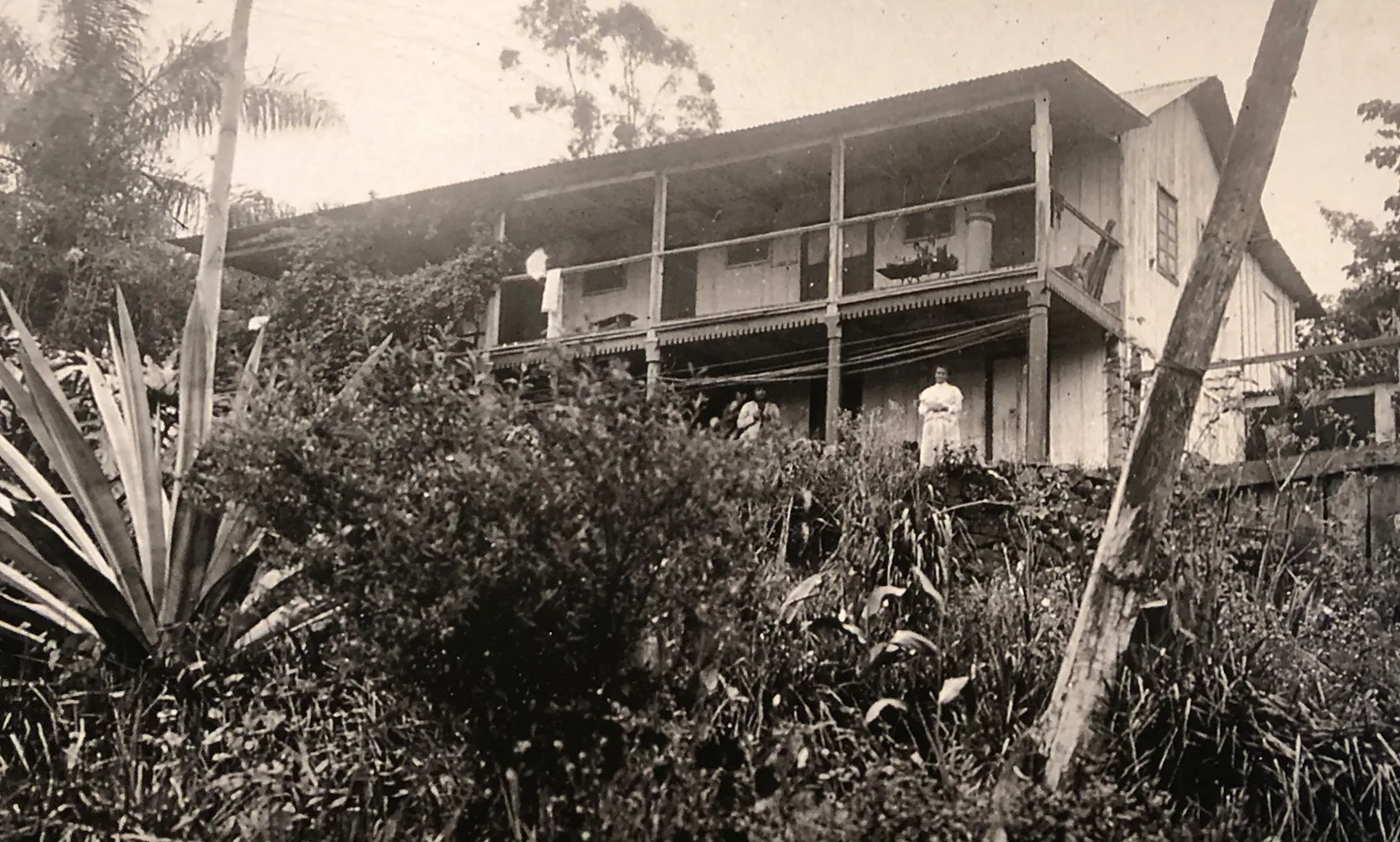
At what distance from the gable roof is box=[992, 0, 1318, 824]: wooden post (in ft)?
32.3

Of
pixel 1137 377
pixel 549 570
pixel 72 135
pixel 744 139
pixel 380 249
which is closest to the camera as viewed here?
pixel 549 570

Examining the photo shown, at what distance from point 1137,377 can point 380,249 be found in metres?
11.2

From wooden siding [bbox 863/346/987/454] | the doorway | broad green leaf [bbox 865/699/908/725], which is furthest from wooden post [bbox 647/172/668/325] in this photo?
broad green leaf [bbox 865/699/908/725]

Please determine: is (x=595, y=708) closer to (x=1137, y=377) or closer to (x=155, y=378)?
(x=155, y=378)

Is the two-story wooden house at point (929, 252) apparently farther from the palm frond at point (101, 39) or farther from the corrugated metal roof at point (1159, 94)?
the palm frond at point (101, 39)

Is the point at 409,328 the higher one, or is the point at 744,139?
the point at 744,139

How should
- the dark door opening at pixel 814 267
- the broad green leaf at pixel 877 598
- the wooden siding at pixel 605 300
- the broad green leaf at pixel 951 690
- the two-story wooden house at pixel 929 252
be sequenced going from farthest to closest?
1. the wooden siding at pixel 605 300
2. the dark door opening at pixel 814 267
3. the two-story wooden house at pixel 929 252
4. the broad green leaf at pixel 877 598
5. the broad green leaf at pixel 951 690

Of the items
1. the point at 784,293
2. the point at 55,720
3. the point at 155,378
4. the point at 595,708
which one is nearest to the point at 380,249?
the point at 784,293

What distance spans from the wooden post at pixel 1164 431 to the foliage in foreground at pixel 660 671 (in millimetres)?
301

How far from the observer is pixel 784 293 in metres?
19.4

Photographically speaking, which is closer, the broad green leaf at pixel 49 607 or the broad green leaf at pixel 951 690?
the broad green leaf at pixel 951 690

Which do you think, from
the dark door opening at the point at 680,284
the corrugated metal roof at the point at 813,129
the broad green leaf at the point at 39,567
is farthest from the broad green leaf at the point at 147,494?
the dark door opening at the point at 680,284

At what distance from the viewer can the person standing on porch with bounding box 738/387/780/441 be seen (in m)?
7.81

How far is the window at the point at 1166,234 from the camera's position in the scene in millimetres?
17891
